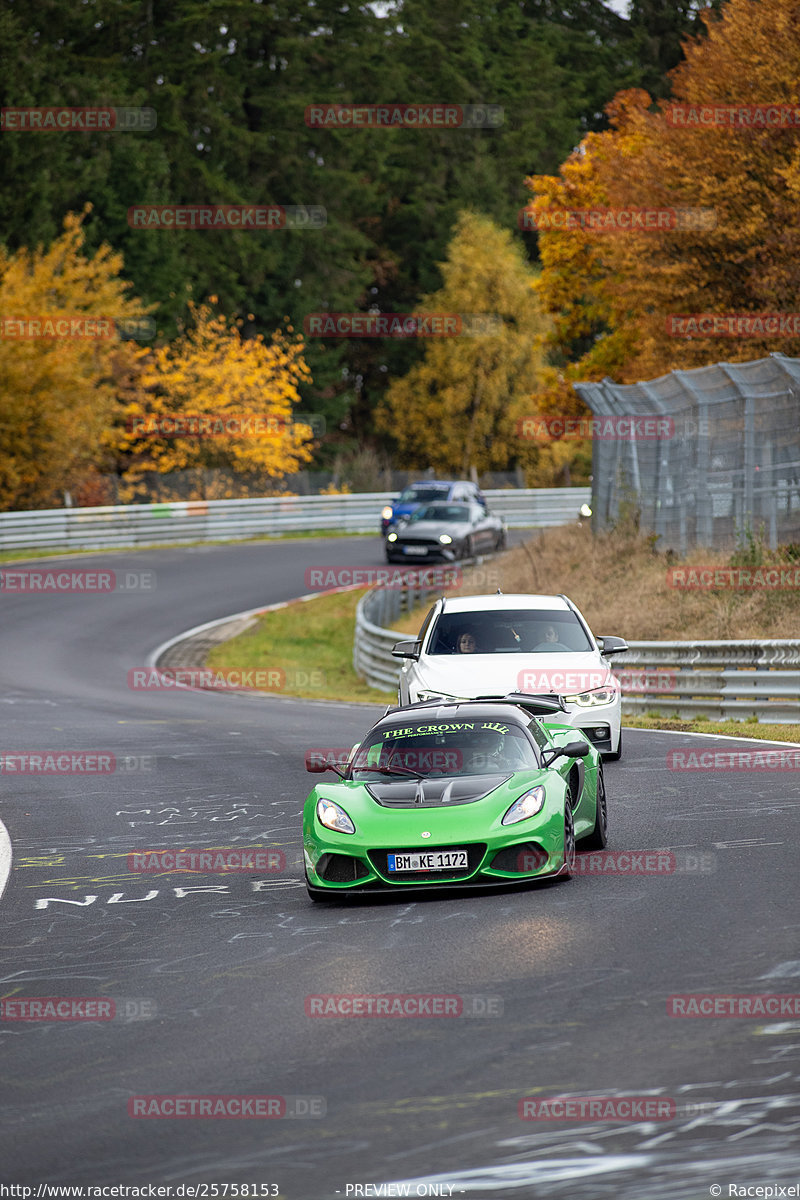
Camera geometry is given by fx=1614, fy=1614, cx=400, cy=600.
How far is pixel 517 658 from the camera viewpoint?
51.6 feet

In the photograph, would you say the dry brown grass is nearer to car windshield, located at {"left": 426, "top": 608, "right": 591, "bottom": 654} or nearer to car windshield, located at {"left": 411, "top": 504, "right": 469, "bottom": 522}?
car windshield, located at {"left": 411, "top": 504, "right": 469, "bottom": 522}

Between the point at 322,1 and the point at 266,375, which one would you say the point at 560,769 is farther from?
the point at 322,1

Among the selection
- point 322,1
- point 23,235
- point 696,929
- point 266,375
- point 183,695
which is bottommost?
point 183,695

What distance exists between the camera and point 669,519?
1140 inches

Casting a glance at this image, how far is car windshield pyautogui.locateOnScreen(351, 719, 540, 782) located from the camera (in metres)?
10.5

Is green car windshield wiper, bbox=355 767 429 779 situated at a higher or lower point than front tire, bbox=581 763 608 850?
higher

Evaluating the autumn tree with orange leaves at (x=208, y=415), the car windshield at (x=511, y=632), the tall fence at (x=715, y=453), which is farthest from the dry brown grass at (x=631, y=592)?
the autumn tree with orange leaves at (x=208, y=415)

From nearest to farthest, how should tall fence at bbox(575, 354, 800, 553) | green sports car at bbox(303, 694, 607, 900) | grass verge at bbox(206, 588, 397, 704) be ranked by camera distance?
green sports car at bbox(303, 694, 607, 900) → tall fence at bbox(575, 354, 800, 553) → grass verge at bbox(206, 588, 397, 704)

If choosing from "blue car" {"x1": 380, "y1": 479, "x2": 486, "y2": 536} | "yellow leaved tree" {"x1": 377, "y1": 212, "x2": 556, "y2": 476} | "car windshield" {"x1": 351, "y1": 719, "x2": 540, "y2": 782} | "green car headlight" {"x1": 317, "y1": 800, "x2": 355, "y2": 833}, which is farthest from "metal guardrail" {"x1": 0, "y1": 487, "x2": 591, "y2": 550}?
"green car headlight" {"x1": 317, "y1": 800, "x2": 355, "y2": 833}

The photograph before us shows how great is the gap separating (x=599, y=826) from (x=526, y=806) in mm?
1391

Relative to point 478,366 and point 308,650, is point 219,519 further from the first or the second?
point 478,366

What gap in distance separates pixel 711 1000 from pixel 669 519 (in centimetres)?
2239

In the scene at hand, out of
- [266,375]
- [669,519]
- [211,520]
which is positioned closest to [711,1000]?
[669,519]

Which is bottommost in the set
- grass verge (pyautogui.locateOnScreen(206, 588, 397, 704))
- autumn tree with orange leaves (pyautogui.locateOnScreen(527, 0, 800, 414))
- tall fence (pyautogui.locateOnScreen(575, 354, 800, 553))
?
grass verge (pyautogui.locateOnScreen(206, 588, 397, 704))
